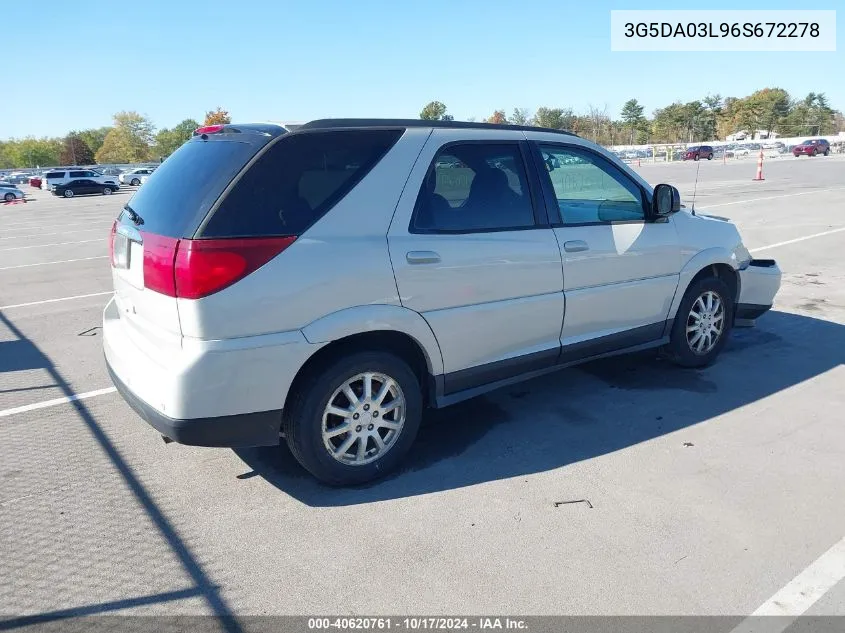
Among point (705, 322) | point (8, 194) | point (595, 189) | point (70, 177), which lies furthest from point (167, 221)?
point (70, 177)

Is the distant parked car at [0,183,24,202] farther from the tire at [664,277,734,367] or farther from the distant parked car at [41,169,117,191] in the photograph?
the tire at [664,277,734,367]

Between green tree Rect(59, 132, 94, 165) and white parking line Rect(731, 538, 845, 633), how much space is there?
339 ft

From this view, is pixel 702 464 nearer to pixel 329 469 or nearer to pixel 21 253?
pixel 329 469

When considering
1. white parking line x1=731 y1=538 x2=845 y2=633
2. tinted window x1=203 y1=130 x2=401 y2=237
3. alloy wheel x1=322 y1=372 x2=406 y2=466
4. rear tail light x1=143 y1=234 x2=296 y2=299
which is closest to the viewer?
white parking line x1=731 y1=538 x2=845 y2=633

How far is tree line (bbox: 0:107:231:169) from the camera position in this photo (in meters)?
94.3

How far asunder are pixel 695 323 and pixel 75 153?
337 ft

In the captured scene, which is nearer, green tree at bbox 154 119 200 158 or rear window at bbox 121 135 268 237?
rear window at bbox 121 135 268 237

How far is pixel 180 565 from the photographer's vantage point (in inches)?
114

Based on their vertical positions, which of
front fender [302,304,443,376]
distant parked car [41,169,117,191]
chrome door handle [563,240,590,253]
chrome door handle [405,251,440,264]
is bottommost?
front fender [302,304,443,376]

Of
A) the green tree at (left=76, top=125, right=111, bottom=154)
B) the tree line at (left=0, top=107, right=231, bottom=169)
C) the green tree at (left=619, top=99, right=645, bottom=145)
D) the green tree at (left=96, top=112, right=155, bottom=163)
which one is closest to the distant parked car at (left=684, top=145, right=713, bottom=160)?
the green tree at (left=619, top=99, right=645, bottom=145)

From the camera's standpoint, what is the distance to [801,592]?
2.68 meters

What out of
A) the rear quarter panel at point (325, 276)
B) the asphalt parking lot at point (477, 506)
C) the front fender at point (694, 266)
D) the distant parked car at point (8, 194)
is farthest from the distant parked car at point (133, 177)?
the rear quarter panel at point (325, 276)

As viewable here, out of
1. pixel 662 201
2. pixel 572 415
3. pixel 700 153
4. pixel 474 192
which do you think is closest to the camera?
pixel 474 192

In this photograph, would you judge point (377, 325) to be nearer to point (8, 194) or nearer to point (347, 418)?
point (347, 418)
